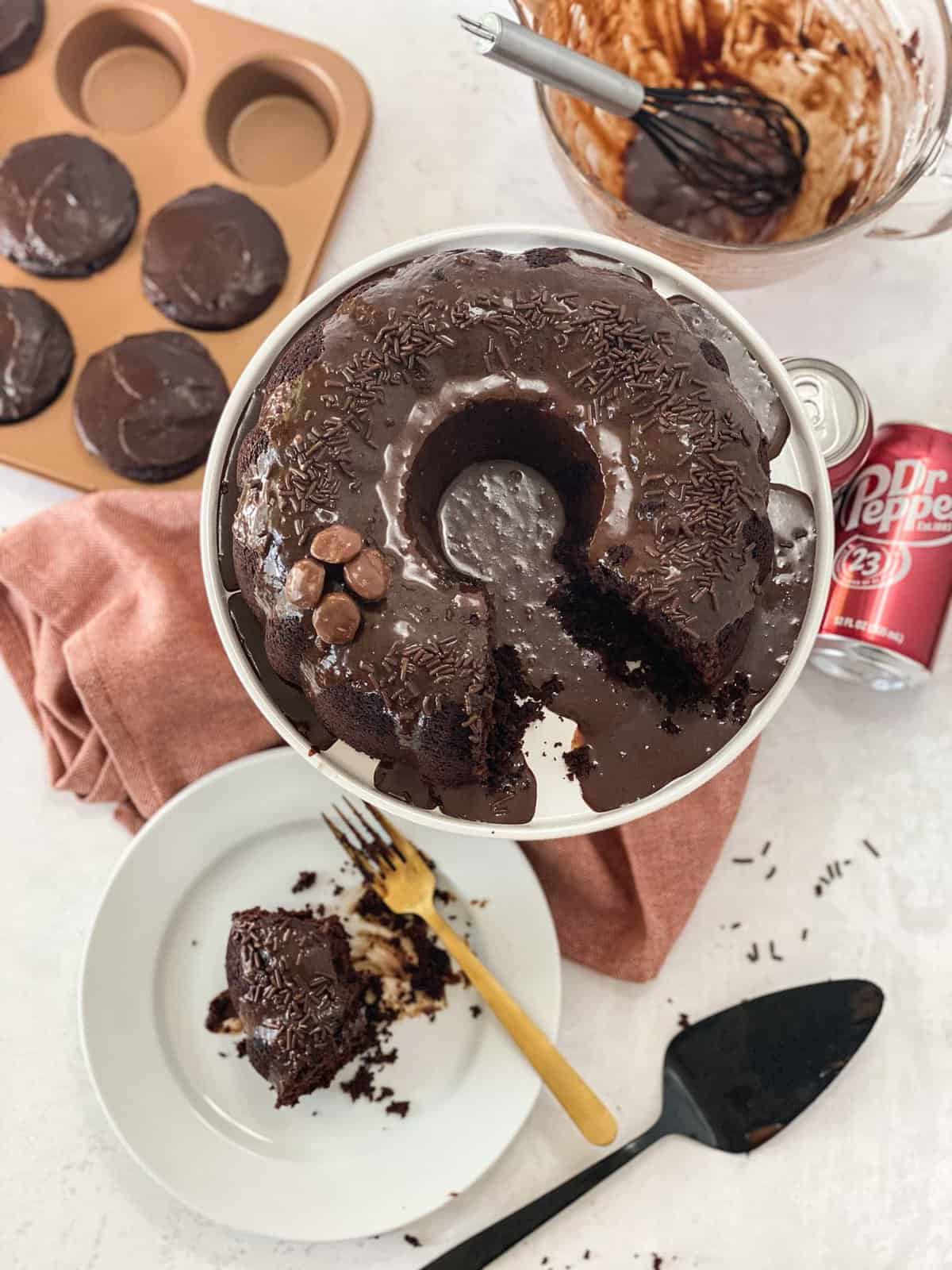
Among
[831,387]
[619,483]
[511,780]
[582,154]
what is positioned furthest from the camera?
[582,154]

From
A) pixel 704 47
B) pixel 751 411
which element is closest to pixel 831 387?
pixel 751 411

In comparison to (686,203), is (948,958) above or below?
below

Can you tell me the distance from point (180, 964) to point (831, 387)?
1.46 metres

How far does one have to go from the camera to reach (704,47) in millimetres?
1794

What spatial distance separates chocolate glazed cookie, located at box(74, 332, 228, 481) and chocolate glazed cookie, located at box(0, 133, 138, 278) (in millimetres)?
195

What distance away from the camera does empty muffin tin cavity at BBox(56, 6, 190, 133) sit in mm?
1952

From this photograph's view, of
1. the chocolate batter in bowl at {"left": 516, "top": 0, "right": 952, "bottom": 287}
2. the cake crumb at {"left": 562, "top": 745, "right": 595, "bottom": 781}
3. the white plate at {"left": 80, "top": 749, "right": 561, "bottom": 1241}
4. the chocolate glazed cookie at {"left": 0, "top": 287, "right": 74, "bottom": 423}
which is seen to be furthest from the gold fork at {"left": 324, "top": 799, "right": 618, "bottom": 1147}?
the chocolate batter in bowl at {"left": 516, "top": 0, "right": 952, "bottom": 287}

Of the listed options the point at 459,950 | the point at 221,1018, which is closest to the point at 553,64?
the point at 459,950

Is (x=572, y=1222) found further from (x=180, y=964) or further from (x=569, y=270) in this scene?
(x=569, y=270)

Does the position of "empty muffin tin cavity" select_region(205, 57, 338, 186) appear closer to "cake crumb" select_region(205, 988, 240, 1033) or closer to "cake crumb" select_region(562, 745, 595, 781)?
"cake crumb" select_region(562, 745, 595, 781)

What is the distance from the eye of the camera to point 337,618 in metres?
1.13

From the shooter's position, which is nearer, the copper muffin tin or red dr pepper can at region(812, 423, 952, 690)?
red dr pepper can at region(812, 423, 952, 690)

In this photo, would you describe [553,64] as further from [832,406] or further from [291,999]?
[291,999]

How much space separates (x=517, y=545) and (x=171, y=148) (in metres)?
1.16
